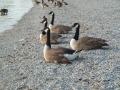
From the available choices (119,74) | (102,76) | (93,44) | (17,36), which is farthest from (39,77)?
(17,36)

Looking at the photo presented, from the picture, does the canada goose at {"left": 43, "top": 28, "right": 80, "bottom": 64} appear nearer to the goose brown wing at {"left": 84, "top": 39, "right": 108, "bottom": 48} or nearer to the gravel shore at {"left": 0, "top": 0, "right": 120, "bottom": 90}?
the gravel shore at {"left": 0, "top": 0, "right": 120, "bottom": 90}

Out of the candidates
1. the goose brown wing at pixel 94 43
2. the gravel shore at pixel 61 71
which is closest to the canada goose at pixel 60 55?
the gravel shore at pixel 61 71

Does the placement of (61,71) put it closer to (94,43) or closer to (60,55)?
(60,55)

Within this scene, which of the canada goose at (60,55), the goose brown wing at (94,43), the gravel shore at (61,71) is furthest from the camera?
the goose brown wing at (94,43)

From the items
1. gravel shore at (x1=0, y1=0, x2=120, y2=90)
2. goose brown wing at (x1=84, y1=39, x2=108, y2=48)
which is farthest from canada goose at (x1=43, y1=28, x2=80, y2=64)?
goose brown wing at (x1=84, y1=39, x2=108, y2=48)

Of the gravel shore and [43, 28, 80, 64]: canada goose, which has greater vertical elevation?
[43, 28, 80, 64]: canada goose

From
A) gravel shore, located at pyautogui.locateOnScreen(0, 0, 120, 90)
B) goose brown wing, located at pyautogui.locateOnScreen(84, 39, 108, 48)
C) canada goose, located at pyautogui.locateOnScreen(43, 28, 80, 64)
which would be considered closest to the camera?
gravel shore, located at pyautogui.locateOnScreen(0, 0, 120, 90)

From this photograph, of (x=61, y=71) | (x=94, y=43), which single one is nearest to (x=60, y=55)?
(x=61, y=71)

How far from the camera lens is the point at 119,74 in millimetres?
8375

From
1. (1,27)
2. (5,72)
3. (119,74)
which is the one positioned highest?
(119,74)

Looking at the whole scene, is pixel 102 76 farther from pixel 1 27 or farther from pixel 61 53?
pixel 1 27

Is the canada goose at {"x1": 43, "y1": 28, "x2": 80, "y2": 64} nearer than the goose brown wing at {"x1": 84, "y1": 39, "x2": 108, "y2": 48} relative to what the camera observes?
Yes

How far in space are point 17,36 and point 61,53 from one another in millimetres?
9945

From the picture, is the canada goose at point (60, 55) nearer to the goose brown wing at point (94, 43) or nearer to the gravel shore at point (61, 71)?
the gravel shore at point (61, 71)
